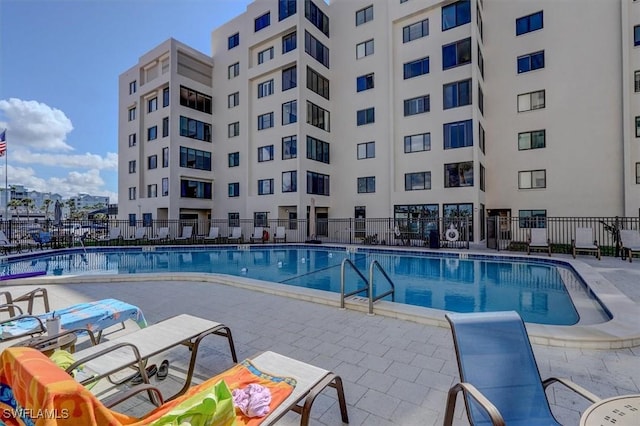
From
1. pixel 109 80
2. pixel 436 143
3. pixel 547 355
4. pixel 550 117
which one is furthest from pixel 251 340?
pixel 109 80

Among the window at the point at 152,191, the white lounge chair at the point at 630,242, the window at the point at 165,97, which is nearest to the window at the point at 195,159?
the window at the point at 152,191

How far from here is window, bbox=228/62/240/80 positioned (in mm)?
24203

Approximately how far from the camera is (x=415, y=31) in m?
19.1

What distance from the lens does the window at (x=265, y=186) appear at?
2213 cm

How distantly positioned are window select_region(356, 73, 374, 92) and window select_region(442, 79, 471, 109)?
5202 millimetres

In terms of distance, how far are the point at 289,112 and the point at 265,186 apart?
5579mm

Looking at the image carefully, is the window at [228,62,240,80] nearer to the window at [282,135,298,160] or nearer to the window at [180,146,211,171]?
the window at [180,146,211,171]

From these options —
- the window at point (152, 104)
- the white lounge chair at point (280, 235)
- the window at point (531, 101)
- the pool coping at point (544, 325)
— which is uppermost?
the window at point (152, 104)

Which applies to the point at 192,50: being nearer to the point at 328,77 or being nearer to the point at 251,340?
the point at 328,77

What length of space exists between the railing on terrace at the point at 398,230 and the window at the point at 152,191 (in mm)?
2500

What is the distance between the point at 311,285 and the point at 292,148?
13488 millimetres

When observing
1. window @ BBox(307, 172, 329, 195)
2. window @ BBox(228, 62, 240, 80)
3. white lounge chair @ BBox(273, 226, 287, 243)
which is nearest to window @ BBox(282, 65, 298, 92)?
window @ BBox(228, 62, 240, 80)

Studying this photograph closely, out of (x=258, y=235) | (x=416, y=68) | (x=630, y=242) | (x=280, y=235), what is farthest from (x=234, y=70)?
(x=630, y=242)

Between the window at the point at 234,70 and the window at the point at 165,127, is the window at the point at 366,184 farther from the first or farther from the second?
the window at the point at 165,127
